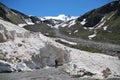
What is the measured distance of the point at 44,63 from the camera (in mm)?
60938

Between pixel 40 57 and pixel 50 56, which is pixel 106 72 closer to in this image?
pixel 40 57

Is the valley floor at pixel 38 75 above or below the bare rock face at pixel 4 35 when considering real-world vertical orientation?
below

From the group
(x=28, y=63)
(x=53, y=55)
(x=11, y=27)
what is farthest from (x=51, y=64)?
(x=11, y=27)

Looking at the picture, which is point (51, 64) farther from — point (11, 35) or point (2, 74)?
point (2, 74)

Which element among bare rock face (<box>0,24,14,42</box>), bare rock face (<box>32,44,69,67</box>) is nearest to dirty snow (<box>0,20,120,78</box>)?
bare rock face (<box>32,44,69,67</box>)

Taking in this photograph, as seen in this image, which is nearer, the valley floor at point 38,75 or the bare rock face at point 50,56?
the valley floor at point 38,75

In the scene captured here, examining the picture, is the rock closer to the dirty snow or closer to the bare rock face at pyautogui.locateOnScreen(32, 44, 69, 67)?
the dirty snow

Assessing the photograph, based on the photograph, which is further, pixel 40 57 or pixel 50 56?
pixel 50 56

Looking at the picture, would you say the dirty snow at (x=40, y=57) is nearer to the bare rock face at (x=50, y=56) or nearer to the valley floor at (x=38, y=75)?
the bare rock face at (x=50, y=56)

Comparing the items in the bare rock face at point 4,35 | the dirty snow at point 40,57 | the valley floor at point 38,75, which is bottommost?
the valley floor at point 38,75

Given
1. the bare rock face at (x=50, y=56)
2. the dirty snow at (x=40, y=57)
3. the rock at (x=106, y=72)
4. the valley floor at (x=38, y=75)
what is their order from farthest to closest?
the bare rock face at (x=50, y=56) → the dirty snow at (x=40, y=57) → the rock at (x=106, y=72) → the valley floor at (x=38, y=75)

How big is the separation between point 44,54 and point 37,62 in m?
2.63

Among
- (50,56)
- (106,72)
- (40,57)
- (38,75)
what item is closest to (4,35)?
(40,57)

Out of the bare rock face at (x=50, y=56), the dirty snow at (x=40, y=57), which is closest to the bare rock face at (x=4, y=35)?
the dirty snow at (x=40, y=57)
